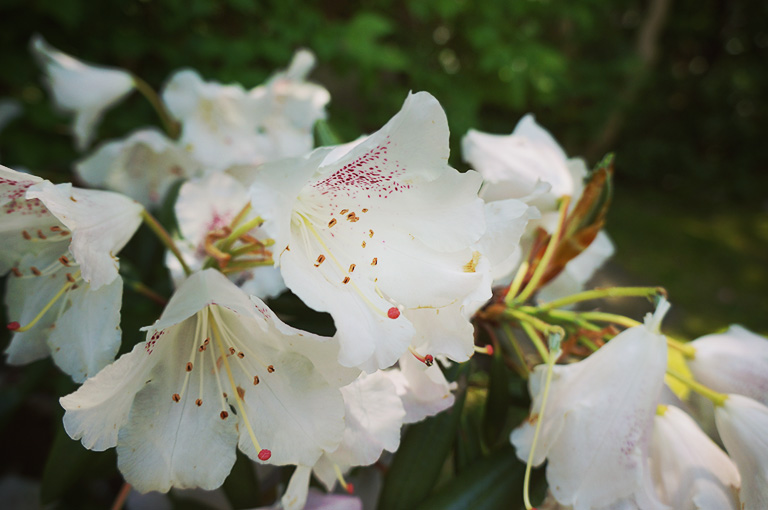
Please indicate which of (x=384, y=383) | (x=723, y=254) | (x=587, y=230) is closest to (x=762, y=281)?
(x=723, y=254)

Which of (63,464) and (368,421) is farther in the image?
(63,464)

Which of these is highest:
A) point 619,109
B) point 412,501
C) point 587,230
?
point 587,230

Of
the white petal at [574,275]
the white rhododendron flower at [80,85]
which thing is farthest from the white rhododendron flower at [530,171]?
the white rhododendron flower at [80,85]

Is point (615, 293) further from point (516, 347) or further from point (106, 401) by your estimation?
point (106, 401)

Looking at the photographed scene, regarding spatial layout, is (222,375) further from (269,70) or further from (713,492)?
(269,70)

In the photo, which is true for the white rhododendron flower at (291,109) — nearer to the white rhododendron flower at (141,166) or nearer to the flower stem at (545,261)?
the white rhododendron flower at (141,166)

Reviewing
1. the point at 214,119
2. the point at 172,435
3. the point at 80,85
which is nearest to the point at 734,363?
the point at 172,435

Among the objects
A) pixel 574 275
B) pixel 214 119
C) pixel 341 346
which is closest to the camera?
pixel 341 346

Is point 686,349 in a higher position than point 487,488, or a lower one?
higher
